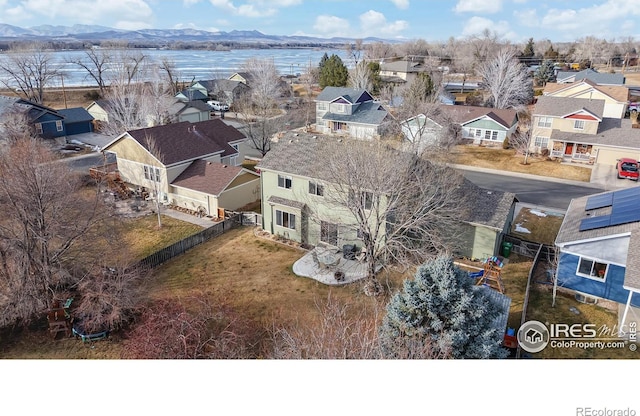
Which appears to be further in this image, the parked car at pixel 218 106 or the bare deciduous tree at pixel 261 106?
the parked car at pixel 218 106

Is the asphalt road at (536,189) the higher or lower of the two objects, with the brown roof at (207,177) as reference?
lower

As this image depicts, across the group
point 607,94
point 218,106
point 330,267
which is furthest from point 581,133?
point 218,106

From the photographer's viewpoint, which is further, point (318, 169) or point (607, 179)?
point (607, 179)

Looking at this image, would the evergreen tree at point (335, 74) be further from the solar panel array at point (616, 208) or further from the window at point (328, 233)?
the solar panel array at point (616, 208)

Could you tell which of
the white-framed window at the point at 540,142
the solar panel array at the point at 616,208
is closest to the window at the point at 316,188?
the solar panel array at the point at 616,208

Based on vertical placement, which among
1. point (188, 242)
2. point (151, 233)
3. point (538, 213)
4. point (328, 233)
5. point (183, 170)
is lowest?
point (151, 233)

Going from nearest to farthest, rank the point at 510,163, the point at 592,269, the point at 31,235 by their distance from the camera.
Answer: the point at 31,235 → the point at 592,269 → the point at 510,163

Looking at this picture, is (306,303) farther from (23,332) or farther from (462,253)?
(23,332)

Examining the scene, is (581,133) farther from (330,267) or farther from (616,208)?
(330,267)
